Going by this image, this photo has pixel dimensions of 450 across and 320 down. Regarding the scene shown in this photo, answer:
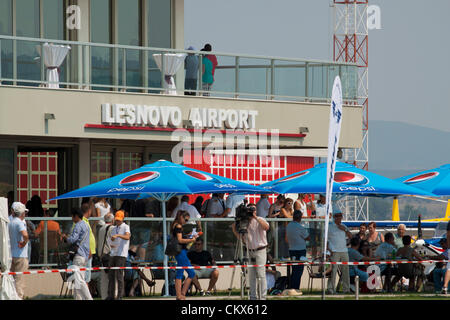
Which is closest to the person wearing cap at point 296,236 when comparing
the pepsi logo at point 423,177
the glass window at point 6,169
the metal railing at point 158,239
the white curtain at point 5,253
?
the metal railing at point 158,239

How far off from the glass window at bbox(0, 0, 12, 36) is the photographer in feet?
34.4

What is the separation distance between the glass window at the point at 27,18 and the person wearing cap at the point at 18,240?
948cm

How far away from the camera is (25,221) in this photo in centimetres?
2241

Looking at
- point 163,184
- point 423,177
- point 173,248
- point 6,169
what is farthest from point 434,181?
point 6,169

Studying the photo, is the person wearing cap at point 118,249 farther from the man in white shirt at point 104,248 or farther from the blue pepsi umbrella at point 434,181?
the blue pepsi umbrella at point 434,181

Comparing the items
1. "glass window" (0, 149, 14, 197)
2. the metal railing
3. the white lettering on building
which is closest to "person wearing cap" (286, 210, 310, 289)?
the metal railing

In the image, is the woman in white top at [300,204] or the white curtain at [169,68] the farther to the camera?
the white curtain at [169,68]

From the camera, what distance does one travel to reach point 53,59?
2770cm

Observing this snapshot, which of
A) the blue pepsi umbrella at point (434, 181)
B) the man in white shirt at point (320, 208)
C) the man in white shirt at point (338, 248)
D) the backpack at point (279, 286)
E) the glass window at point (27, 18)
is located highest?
the glass window at point (27, 18)

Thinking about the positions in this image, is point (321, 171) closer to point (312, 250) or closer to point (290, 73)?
point (312, 250)

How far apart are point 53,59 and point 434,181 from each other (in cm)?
899

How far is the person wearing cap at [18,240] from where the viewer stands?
20641 millimetres
